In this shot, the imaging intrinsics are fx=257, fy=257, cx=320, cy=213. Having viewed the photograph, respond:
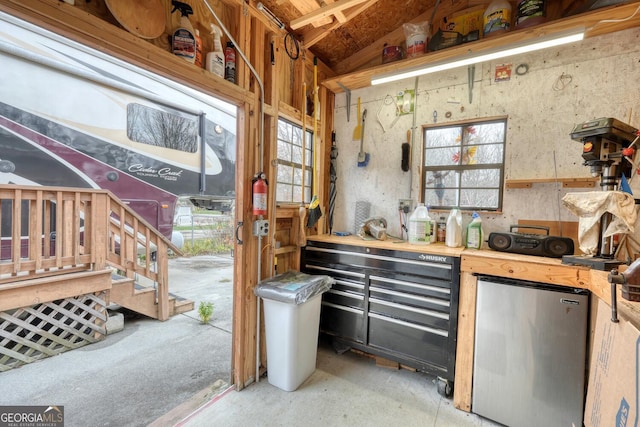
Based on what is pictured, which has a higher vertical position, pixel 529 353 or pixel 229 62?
pixel 229 62

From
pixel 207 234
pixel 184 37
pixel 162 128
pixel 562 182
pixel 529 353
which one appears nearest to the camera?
pixel 184 37

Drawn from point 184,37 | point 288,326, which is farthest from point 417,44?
point 288,326

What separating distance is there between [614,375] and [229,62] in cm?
239

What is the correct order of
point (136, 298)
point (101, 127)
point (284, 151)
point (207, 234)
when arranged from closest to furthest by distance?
point (284, 151)
point (136, 298)
point (101, 127)
point (207, 234)

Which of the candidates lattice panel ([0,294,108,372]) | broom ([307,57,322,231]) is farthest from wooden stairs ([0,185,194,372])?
broom ([307,57,322,231])

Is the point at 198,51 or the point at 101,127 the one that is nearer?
the point at 198,51

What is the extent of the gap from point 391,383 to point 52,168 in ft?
14.0

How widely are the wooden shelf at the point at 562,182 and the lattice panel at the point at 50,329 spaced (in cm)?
425

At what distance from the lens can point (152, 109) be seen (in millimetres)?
3971

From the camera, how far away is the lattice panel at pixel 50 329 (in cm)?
233

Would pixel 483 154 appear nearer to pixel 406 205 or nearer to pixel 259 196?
pixel 406 205

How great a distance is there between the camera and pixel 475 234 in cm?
216

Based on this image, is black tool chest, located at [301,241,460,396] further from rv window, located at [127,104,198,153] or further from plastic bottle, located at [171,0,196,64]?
rv window, located at [127,104,198,153]

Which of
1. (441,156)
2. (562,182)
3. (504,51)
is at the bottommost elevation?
(562,182)
